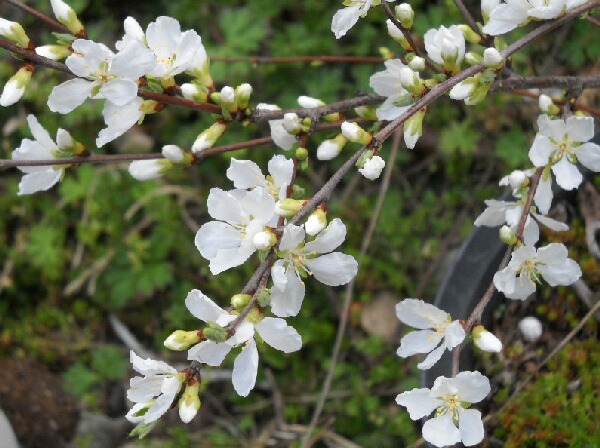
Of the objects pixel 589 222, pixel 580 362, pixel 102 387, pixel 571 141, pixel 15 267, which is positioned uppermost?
pixel 571 141

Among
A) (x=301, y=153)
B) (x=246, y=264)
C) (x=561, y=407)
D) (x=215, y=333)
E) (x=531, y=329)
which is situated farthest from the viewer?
(x=246, y=264)

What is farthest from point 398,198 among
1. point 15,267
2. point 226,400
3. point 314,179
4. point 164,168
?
point 15,267

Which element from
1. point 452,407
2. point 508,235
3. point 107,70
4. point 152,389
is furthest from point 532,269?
point 107,70

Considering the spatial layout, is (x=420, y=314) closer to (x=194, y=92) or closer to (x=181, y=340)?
(x=181, y=340)

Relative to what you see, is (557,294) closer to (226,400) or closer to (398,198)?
(398,198)

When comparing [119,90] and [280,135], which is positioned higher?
[119,90]

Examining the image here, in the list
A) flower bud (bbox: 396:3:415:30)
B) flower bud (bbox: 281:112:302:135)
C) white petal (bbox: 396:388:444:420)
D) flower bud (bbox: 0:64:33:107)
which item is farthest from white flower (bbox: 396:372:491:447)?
flower bud (bbox: 0:64:33:107)
